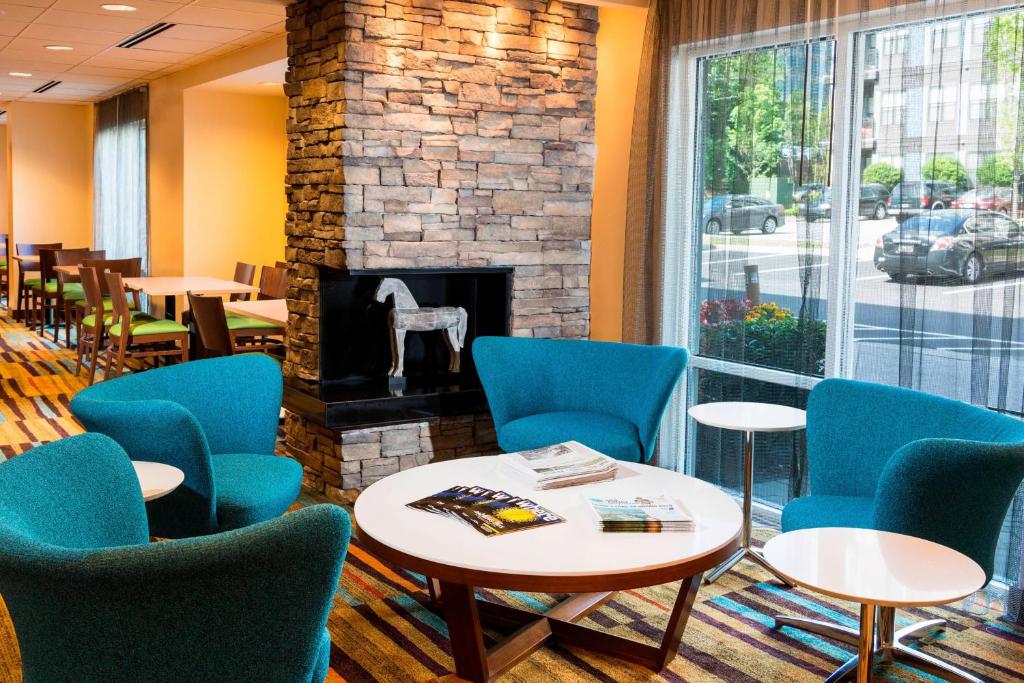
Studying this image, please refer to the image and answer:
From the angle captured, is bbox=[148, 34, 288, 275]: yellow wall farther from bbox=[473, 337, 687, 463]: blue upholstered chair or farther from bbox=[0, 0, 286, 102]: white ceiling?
bbox=[473, 337, 687, 463]: blue upholstered chair

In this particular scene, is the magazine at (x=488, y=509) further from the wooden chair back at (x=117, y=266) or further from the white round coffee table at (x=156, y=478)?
the wooden chair back at (x=117, y=266)

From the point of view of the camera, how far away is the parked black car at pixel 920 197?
12.5 feet

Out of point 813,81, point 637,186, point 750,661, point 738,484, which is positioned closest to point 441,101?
point 637,186

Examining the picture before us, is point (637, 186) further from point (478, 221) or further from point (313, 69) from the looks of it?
point (313, 69)

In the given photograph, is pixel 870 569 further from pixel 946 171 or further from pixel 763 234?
pixel 763 234

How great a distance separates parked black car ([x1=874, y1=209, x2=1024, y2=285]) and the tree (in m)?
0.18

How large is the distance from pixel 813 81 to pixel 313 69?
242 centimetres

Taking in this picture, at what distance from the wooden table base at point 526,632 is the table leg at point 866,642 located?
66 cm

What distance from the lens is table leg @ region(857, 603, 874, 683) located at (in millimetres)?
2527

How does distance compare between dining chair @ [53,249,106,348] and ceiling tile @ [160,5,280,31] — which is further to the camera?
dining chair @ [53,249,106,348]

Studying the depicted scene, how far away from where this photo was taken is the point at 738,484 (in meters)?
4.91

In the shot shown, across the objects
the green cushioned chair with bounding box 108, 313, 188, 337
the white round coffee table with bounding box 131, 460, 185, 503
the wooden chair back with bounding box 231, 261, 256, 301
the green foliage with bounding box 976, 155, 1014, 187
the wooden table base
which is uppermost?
the green foliage with bounding box 976, 155, 1014, 187

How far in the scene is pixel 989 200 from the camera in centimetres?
366

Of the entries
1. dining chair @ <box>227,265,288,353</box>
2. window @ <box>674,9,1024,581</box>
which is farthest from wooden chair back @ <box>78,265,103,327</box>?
window @ <box>674,9,1024,581</box>
